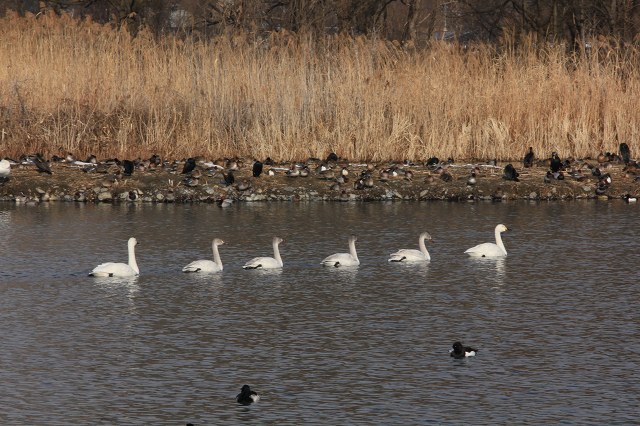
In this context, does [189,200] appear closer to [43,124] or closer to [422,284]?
[43,124]

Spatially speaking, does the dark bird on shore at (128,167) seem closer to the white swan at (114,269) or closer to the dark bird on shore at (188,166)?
the dark bird on shore at (188,166)

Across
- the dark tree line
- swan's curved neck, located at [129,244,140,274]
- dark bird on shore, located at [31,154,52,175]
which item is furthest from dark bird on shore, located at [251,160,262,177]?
swan's curved neck, located at [129,244,140,274]

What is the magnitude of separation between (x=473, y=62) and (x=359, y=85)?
243cm

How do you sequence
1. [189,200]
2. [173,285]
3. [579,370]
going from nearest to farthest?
[579,370]
[173,285]
[189,200]

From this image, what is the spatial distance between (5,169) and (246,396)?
13319 mm

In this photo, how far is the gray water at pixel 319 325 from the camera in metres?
8.73

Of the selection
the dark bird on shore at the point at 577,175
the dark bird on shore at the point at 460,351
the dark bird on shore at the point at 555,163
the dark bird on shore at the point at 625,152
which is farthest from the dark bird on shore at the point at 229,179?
the dark bird on shore at the point at 460,351

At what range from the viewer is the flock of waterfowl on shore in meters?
13.9

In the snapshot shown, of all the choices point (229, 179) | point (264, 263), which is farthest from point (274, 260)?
point (229, 179)

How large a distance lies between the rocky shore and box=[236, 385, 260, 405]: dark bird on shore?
12005 mm

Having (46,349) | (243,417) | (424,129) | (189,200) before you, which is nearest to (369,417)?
(243,417)

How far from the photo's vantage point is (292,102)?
74.6 ft

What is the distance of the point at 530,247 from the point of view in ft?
53.5

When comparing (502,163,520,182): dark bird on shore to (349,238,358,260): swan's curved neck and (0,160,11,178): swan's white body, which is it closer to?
(349,238,358,260): swan's curved neck
